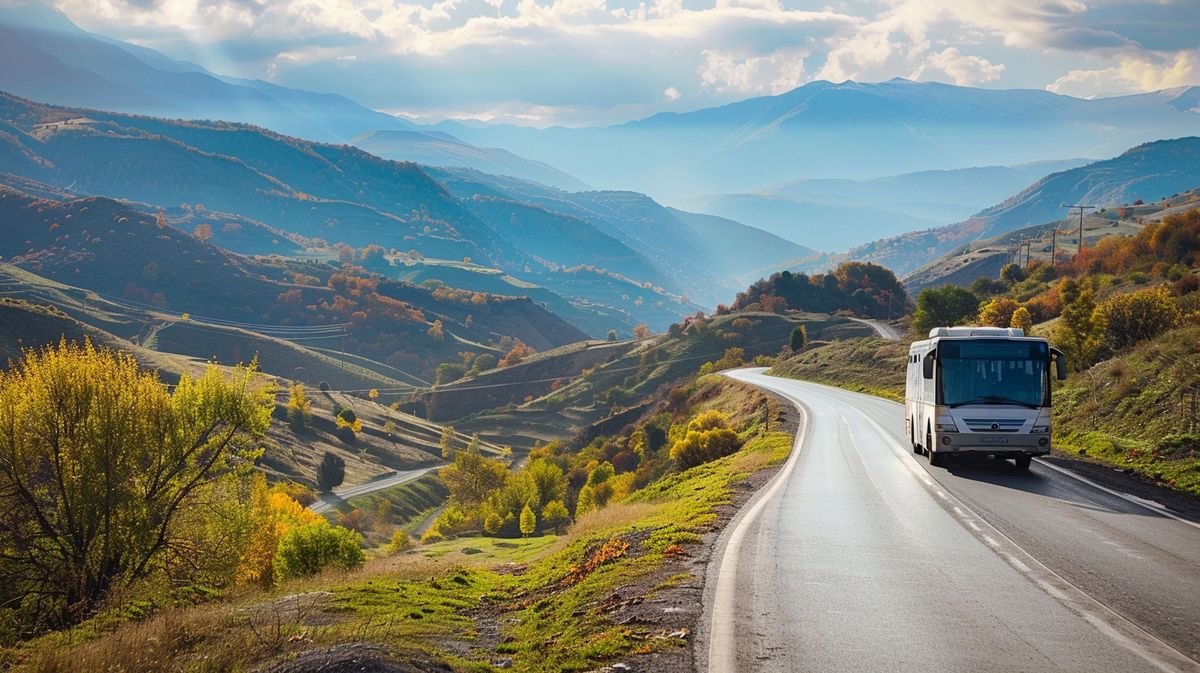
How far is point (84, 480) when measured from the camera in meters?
28.6

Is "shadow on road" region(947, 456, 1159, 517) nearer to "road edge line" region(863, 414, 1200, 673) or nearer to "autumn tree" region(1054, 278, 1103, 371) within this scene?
"road edge line" region(863, 414, 1200, 673)

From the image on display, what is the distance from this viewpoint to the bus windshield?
77.6ft

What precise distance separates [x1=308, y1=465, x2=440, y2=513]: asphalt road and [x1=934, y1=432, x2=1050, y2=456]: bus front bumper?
105m

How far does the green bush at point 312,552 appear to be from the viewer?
104 feet

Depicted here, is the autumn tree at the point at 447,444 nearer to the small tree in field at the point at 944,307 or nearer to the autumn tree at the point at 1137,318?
the small tree in field at the point at 944,307

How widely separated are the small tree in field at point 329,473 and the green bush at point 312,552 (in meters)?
101

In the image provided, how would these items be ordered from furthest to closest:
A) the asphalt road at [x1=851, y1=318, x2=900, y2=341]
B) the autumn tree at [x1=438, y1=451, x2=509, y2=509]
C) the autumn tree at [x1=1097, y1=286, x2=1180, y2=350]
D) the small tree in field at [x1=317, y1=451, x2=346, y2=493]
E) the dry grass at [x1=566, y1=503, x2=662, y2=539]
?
the asphalt road at [x1=851, y1=318, x2=900, y2=341]
the small tree in field at [x1=317, y1=451, x2=346, y2=493]
the autumn tree at [x1=438, y1=451, x2=509, y2=509]
the autumn tree at [x1=1097, y1=286, x2=1180, y2=350]
the dry grass at [x1=566, y1=503, x2=662, y2=539]

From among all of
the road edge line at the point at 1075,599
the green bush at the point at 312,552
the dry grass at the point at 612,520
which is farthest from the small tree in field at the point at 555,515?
the road edge line at the point at 1075,599

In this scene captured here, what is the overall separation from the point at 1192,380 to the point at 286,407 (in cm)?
15117

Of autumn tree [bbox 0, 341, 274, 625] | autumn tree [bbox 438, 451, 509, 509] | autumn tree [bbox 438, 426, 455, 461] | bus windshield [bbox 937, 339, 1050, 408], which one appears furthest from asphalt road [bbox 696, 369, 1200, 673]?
autumn tree [bbox 438, 426, 455, 461]

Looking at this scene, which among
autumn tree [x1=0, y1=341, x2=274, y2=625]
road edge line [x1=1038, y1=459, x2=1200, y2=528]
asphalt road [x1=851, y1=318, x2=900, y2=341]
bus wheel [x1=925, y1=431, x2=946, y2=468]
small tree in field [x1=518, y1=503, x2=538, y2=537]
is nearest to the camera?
road edge line [x1=1038, y1=459, x2=1200, y2=528]

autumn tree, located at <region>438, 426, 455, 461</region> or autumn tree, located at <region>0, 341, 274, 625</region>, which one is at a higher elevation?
autumn tree, located at <region>0, 341, 274, 625</region>

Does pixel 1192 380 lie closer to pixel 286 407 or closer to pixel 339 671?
pixel 339 671

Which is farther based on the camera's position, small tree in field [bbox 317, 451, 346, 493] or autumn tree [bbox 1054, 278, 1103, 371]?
small tree in field [bbox 317, 451, 346, 493]
